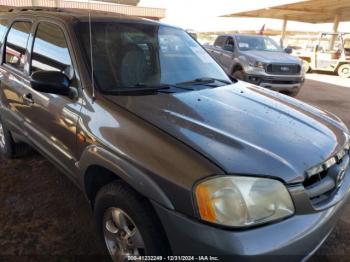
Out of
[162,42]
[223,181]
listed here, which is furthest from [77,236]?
[162,42]

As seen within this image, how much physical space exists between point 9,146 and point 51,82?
204 cm

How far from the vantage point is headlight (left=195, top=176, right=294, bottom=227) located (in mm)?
1622

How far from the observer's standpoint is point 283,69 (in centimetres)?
867

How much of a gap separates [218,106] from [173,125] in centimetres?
57

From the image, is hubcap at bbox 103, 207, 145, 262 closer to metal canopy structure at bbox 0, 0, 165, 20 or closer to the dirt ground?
the dirt ground

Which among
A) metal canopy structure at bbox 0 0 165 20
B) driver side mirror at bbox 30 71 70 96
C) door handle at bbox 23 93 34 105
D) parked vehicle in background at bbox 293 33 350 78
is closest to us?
driver side mirror at bbox 30 71 70 96

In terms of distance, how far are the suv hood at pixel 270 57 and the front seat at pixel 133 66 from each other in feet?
20.9

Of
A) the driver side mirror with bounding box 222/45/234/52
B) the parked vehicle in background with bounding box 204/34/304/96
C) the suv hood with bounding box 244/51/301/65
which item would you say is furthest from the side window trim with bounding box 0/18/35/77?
the driver side mirror with bounding box 222/45/234/52

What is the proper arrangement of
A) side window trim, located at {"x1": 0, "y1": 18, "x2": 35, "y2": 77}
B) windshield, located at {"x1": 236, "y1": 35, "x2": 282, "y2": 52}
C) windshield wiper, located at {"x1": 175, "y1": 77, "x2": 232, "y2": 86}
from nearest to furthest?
windshield wiper, located at {"x1": 175, "y1": 77, "x2": 232, "y2": 86}
side window trim, located at {"x1": 0, "y1": 18, "x2": 35, "y2": 77}
windshield, located at {"x1": 236, "y1": 35, "x2": 282, "y2": 52}

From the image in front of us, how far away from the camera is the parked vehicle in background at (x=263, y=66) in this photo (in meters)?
8.52

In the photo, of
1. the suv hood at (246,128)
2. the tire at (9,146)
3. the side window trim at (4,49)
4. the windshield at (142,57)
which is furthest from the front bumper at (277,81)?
the side window trim at (4,49)

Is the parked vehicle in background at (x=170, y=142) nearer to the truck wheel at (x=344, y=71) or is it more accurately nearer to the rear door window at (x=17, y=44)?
the rear door window at (x=17, y=44)

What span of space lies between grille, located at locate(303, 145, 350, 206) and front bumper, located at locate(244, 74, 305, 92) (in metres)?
6.59

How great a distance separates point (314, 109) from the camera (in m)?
2.82
